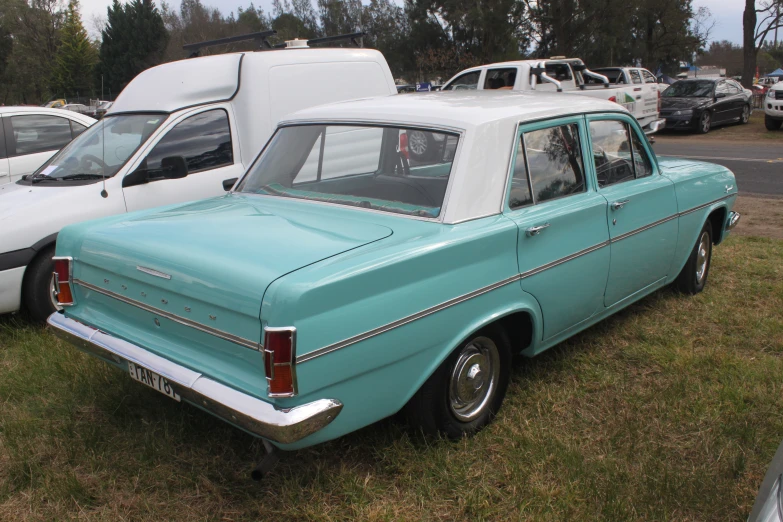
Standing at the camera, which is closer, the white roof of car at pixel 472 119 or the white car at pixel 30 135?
the white roof of car at pixel 472 119

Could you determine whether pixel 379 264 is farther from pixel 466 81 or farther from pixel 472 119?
pixel 466 81

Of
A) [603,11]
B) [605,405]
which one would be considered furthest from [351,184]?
[603,11]

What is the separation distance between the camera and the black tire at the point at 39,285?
5.05 meters

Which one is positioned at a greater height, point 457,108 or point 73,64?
point 73,64

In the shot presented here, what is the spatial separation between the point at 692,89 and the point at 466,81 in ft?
32.3

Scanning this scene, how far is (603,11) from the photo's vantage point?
115 ft

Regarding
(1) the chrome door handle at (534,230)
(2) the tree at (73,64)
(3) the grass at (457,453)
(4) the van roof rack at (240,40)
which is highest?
(2) the tree at (73,64)

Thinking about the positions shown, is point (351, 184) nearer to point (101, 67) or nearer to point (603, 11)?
point (603, 11)

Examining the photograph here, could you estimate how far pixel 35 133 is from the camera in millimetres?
7785

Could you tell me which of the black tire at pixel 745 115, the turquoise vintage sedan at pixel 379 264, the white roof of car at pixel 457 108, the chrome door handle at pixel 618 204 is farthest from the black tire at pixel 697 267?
the black tire at pixel 745 115

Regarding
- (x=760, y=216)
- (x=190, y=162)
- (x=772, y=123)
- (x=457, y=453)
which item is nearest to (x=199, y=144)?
(x=190, y=162)

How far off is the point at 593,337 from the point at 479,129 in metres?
2.02

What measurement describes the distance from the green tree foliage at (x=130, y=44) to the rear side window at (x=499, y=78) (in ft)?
126

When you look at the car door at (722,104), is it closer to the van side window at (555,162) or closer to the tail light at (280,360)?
the van side window at (555,162)
